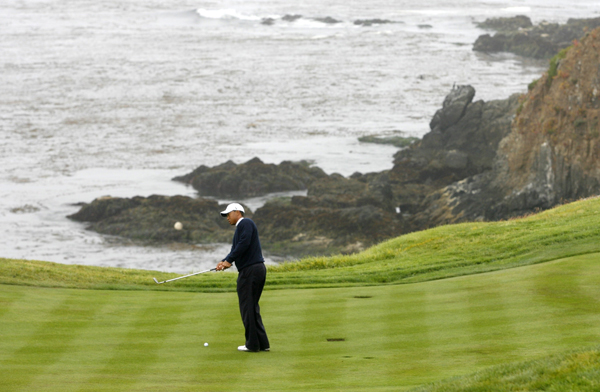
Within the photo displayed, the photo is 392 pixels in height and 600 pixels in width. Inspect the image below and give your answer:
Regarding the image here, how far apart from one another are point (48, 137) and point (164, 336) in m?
60.2

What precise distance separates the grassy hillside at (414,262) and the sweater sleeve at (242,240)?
6581mm

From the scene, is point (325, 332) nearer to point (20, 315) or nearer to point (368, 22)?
point (20, 315)

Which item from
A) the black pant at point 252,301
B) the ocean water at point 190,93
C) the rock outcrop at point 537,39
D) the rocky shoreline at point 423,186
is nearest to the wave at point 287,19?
the ocean water at point 190,93

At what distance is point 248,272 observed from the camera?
36.6 ft

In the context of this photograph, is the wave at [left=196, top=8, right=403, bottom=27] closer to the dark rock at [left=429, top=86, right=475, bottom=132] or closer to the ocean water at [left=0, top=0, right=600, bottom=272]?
the ocean water at [left=0, top=0, right=600, bottom=272]

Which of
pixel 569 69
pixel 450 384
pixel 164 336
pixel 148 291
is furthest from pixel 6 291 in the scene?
pixel 569 69

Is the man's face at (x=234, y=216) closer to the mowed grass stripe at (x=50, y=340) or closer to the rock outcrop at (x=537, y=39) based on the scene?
the mowed grass stripe at (x=50, y=340)

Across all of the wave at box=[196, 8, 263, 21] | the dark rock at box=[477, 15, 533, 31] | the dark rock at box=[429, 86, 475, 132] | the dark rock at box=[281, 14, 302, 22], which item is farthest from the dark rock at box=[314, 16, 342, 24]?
the dark rock at box=[429, 86, 475, 132]

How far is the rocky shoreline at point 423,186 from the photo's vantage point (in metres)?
38.8

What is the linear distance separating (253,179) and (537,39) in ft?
224

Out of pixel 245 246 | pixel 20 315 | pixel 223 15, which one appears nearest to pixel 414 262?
pixel 245 246

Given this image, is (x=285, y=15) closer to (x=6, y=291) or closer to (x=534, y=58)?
(x=534, y=58)

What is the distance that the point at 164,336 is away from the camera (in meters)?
11.6

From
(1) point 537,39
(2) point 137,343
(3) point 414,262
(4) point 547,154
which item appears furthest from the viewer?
(1) point 537,39
